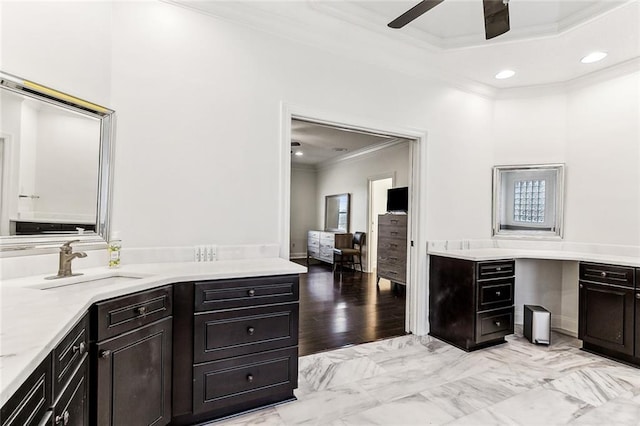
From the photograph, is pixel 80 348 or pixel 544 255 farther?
pixel 544 255

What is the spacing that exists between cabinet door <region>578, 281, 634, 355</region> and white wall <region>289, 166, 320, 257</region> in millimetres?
6887

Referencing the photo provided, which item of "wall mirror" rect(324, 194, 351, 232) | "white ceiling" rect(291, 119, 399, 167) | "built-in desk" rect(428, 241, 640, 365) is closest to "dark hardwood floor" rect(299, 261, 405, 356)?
"built-in desk" rect(428, 241, 640, 365)

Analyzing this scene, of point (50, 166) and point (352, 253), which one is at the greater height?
point (50, 166)

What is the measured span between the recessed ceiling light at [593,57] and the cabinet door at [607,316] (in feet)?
7.25

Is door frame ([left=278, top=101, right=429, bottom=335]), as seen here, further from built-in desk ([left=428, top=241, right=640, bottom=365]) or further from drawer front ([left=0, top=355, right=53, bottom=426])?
drawer front ([left=0, top=355, right=53, bottom=426])

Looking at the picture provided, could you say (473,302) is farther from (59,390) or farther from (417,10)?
(59,390)

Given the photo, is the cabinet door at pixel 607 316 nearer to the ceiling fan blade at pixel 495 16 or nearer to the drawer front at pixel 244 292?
the ceiling fan blade at pixel 495 16

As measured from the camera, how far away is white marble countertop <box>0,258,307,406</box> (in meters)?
0.79

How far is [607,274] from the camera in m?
2.92

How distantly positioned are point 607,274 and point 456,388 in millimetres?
1882

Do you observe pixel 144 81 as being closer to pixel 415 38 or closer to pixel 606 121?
pixel 415 38

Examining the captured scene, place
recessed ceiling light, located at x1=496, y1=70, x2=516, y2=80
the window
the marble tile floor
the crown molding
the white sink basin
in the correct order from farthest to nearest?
the window, recessed ceiling light, located at x1=496, y1=70, x2=516, y2=80, the crown molding, the marble tile floor, the white sink basin

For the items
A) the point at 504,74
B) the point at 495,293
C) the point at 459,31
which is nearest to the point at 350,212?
the point at 504,74

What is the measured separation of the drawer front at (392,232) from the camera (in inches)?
209
